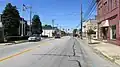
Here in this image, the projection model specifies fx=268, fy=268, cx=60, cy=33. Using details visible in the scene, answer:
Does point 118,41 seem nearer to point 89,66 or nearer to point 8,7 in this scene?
point 89,66

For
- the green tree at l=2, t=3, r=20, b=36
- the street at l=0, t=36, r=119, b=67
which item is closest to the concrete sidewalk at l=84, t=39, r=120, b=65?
the street at l=0, t=36, r=119, b=67

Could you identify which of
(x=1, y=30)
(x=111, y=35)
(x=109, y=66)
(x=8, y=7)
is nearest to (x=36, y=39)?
(x=1, y=30)

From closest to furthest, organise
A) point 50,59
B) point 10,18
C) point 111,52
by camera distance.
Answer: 1. point 50,59
2. point 111,52
3. point 10,18

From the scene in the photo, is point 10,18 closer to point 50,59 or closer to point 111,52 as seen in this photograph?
point 111,52

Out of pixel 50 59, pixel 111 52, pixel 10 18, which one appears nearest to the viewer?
pixel 50 59

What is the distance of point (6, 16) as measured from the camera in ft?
223

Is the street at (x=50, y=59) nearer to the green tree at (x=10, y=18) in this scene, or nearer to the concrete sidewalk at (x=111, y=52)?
the concrete sidewalk at (x=111, y=52)

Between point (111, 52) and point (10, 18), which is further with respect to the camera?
point (10, 18)

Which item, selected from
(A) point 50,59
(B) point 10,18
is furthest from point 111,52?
(B) point 10,18

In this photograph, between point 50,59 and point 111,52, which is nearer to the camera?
point 50,59

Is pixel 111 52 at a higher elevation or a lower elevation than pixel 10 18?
lower

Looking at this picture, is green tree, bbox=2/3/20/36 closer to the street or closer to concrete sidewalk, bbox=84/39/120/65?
concrete sidewalk, bbox=84/39/120/65

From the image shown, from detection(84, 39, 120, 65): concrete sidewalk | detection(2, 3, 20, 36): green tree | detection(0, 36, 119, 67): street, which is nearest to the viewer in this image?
detection(0, 36, 119, 67): street

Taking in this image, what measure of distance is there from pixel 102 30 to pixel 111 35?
11763mm
